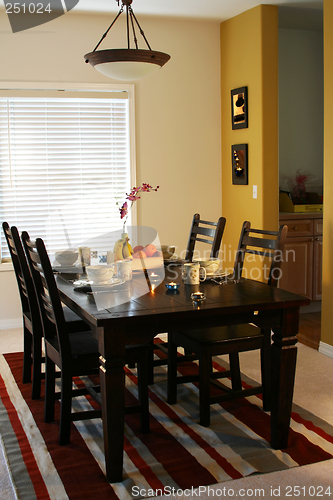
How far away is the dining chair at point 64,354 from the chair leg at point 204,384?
285 mm

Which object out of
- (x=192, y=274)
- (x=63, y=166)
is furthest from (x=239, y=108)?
(x=192, y=274)

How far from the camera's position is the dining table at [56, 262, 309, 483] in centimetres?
201

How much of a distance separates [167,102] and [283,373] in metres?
3.32

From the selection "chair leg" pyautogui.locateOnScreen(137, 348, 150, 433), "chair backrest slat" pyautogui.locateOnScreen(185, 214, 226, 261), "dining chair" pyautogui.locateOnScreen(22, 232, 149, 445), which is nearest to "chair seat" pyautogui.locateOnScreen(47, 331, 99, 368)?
"dining chair" pyautogui.locateOnScreen(22, 232, 149, 445)

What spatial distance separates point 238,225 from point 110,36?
84.2 inches

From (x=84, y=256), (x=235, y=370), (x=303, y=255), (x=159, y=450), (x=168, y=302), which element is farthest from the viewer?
(x=303, y=255)

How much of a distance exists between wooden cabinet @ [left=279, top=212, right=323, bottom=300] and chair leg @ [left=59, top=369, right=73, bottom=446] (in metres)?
2.87

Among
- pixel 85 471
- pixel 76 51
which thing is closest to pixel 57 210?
pixel 76 51

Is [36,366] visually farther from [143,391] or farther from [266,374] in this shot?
[266,374]

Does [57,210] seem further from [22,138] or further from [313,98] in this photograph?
[313,98]

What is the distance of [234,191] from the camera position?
16.0ft

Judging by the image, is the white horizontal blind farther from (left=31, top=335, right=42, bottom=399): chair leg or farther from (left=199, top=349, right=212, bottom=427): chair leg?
(left=199, top=349, right=212, bottom=427): chair leg

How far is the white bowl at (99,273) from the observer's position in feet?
8.45

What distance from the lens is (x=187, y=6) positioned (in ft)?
14.3
